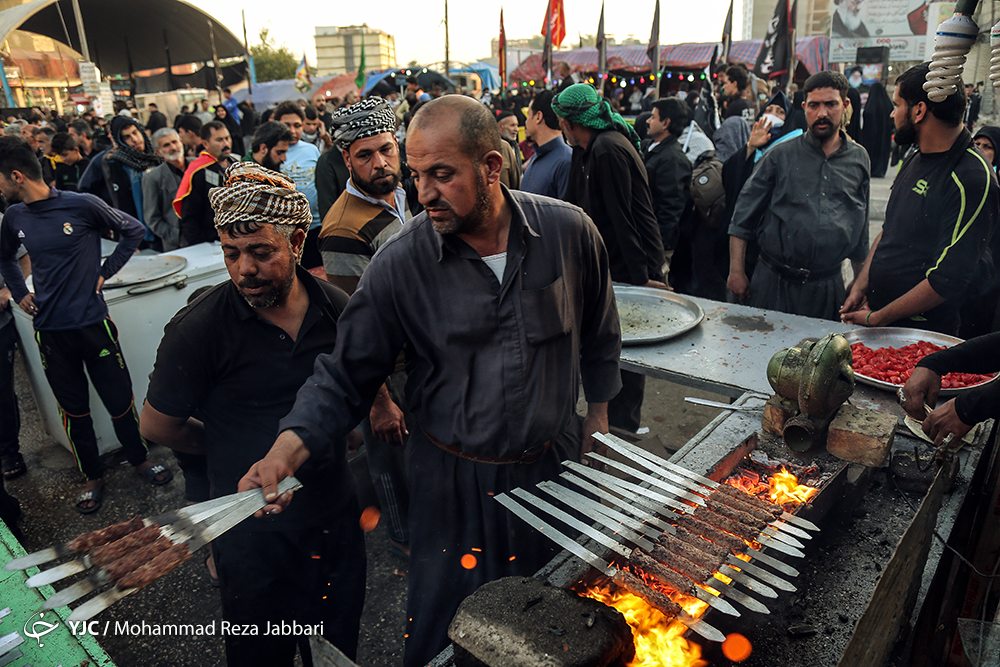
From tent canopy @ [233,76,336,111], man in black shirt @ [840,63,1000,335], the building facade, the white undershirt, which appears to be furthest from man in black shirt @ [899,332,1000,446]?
the building facade

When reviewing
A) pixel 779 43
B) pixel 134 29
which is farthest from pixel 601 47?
pixel 134 29

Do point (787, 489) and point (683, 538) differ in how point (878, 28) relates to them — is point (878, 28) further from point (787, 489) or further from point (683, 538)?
point (683, 538)

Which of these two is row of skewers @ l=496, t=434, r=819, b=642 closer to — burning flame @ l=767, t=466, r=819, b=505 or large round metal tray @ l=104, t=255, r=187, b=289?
burning flame @ l=767, t=466, r=819, b=505

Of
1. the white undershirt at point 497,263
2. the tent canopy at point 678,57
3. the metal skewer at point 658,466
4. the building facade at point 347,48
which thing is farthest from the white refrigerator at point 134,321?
the building facade at point 347,48

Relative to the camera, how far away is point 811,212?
3805 mm

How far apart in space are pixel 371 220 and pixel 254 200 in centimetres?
107

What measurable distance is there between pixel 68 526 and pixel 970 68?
16.1 m

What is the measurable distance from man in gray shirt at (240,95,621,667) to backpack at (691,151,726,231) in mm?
3603

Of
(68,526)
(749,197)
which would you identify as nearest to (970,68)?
(749,197)

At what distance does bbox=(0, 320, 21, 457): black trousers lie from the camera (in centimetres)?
422

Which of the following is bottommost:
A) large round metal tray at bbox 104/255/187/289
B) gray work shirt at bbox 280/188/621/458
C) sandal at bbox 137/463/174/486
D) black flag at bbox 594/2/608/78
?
sandal at bbox 137/463/174/486

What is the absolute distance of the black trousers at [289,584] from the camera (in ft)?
7.11

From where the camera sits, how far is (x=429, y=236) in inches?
79.9

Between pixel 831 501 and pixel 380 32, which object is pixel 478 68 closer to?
pixel 831 501
